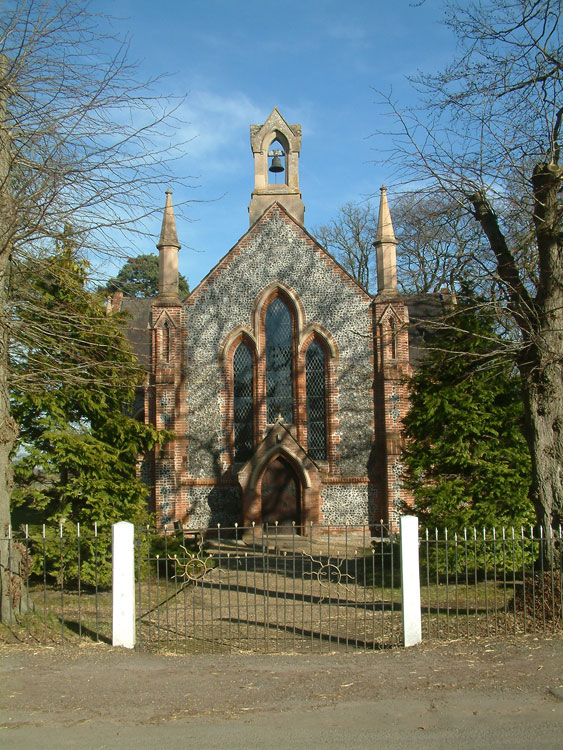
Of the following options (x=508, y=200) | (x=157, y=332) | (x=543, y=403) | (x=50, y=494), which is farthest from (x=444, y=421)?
(x=157, y=332)

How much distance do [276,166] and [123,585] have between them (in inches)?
667

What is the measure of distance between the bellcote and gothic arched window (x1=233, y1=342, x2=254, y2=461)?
4675mm

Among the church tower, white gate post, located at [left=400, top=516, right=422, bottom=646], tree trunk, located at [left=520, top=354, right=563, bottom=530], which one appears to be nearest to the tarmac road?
white gate post, located at [left=400, top=516, right=422, bottom=646]

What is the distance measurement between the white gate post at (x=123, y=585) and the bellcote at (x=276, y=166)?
15.1 m

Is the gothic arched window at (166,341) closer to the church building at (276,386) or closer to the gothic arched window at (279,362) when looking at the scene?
the church building at (276,386)

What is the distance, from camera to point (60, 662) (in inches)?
306

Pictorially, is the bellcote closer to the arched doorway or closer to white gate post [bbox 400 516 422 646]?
the arched doorway

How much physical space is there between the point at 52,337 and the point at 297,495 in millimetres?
10600

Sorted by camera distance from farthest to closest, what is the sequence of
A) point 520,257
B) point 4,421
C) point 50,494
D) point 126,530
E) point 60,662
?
point 50,494 → point 520,257 → point 4,421 → point 126,530 → point 60,662

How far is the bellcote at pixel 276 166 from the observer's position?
22.1 meters

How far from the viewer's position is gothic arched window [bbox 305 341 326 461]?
Result: 1978 cm

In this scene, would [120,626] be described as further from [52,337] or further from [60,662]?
[52,337]

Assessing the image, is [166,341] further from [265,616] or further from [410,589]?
[410,589]

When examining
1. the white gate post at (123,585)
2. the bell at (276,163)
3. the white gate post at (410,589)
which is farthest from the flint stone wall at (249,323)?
the white gate post at (123,585)
